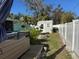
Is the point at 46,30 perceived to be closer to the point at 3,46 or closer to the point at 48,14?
the point at 48,14

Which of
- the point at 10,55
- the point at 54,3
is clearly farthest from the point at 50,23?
the point at 10,55

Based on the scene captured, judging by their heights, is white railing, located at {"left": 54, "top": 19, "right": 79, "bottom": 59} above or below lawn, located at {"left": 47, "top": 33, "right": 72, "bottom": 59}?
above

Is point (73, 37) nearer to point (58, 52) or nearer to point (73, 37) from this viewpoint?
point (73, 37)

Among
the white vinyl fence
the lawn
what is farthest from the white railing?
the lawn

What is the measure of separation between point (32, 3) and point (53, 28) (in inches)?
600

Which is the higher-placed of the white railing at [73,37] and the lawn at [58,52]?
the white railing at [73,37]

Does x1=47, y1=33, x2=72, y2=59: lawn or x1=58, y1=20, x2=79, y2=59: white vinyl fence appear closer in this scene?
x1=58, y1=20, x2=79, y2=59: white vinyl fence

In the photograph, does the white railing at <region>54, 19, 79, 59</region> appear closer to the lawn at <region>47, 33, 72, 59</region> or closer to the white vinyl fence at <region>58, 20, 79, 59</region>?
the white vinyl fence at <region>58, 20, 79, 59</region>

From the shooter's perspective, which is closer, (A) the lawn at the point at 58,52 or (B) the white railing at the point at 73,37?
(B) the white railing at the point at 73,37

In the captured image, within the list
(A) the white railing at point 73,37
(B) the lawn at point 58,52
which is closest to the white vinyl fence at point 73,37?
(A) the white railing at point 73,37

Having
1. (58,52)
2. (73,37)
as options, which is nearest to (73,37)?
(73,37)

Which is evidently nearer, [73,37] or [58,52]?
[73,37]

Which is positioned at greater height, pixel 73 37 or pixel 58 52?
pixel 73 37

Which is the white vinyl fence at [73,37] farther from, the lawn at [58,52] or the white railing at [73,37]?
the lawn at [58,52]
